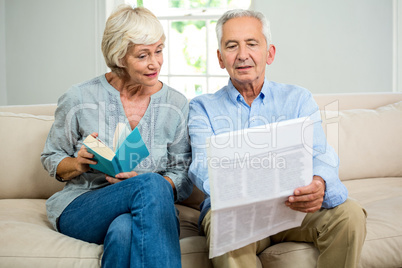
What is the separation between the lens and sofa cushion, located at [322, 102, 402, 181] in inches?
80.8

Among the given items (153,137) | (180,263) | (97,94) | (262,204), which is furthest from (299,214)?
(97,94)

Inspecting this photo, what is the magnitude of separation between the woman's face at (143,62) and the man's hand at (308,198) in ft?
2.47

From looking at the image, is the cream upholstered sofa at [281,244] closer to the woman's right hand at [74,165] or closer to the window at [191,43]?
the woman's right hand at [74,165]

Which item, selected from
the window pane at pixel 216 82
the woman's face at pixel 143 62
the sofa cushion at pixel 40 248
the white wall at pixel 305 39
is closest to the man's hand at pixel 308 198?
the sofa cushion at pixel 40 248

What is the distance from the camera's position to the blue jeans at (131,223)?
47.6 inches

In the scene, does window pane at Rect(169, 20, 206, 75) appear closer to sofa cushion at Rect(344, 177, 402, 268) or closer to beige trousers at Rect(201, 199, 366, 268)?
sofa cushion at Rect(344, 177, 402, 268)

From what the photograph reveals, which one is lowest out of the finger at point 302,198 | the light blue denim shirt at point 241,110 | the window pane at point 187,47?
the finger at point 302,198

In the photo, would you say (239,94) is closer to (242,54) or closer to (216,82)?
(242,54)

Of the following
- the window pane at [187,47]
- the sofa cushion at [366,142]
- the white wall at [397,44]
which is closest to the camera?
the sofa cushion at [366,142]

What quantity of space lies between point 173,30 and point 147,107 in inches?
87.2

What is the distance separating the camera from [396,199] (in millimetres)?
1756

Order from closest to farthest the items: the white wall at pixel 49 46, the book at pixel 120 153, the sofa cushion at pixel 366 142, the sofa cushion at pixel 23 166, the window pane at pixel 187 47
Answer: the book at pixel 120 153, the sofa cushion at pixel 23 166, the sofa cushion at pixel 366 142, the white wall at pixel 49 46, the window pane at pixel 187 47

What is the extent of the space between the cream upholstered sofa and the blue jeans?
0.07 m

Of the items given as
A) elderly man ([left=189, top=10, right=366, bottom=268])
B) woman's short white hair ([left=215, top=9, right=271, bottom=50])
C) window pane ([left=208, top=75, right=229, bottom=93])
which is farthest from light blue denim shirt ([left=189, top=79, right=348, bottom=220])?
window pane ([left=208, top=75, right=229, bottom=93])
